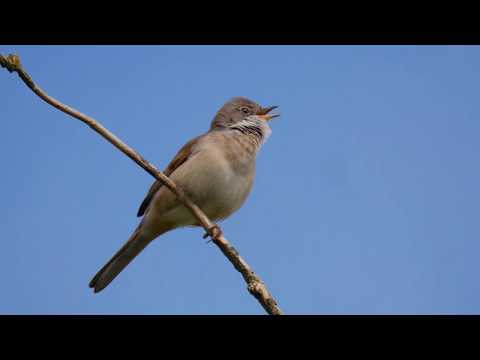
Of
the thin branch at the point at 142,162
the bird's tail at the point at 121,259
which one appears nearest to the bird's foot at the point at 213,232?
the thin branch at the point at 142,162

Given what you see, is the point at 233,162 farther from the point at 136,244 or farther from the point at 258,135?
the point at 136,244

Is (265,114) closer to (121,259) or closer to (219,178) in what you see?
(219,178)

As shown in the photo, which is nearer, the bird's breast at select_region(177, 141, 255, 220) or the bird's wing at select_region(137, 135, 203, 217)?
the bird's breast at select_region(177, 141, 255, 220)

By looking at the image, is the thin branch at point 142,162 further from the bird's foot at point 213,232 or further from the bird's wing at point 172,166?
the bird's wing at point 172,166

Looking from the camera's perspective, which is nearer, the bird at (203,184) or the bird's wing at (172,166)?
the bird at (203,184)

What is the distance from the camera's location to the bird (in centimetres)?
616

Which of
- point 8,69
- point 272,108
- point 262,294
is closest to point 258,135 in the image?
point 272,108

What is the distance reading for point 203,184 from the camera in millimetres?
6133

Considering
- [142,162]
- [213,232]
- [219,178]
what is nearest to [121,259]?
[219,178]

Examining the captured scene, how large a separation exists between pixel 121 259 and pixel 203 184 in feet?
4.36

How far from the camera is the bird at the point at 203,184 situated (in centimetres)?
616

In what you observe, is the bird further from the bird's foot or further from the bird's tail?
the bird's foot

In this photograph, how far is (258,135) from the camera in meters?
6.68

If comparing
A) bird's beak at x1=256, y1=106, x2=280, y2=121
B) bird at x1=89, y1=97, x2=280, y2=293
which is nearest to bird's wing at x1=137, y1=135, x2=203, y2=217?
bird at x1=89, y1=97, x2=280, y2=293
